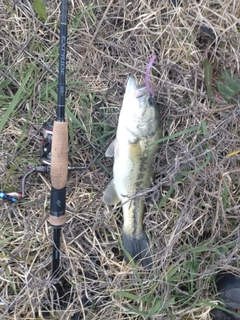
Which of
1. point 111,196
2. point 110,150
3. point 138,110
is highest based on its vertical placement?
point 138,110

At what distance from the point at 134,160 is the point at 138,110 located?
0.25 meters

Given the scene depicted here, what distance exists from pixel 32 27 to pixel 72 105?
1.60ft

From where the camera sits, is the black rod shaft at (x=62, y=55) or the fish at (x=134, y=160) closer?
the black rod shaft at (x=62, y=55)

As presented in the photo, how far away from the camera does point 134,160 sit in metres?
2.01

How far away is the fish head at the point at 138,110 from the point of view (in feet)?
6.32

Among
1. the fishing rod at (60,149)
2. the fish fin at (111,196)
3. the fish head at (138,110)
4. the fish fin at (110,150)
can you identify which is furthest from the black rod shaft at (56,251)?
the fish head at (138,110)

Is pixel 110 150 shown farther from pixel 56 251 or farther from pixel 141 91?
pixel 56 251

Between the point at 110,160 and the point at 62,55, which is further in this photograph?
the point at 110,160

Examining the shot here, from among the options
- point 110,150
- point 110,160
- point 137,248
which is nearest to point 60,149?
point 110,150

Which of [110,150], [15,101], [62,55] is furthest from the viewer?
[15,101]

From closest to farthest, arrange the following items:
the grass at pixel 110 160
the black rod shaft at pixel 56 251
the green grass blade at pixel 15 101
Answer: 1. the black rod shaft at pixel 56 251
2. the grass at pixel 110 160
3. the green grass blade at pixel 15 101

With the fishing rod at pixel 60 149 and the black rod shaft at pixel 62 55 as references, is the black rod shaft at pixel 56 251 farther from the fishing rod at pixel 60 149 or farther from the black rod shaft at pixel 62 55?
the black rod shaft at pixel 62 55

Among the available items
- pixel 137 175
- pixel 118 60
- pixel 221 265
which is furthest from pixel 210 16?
pixel 221 265

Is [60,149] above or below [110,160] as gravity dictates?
above
